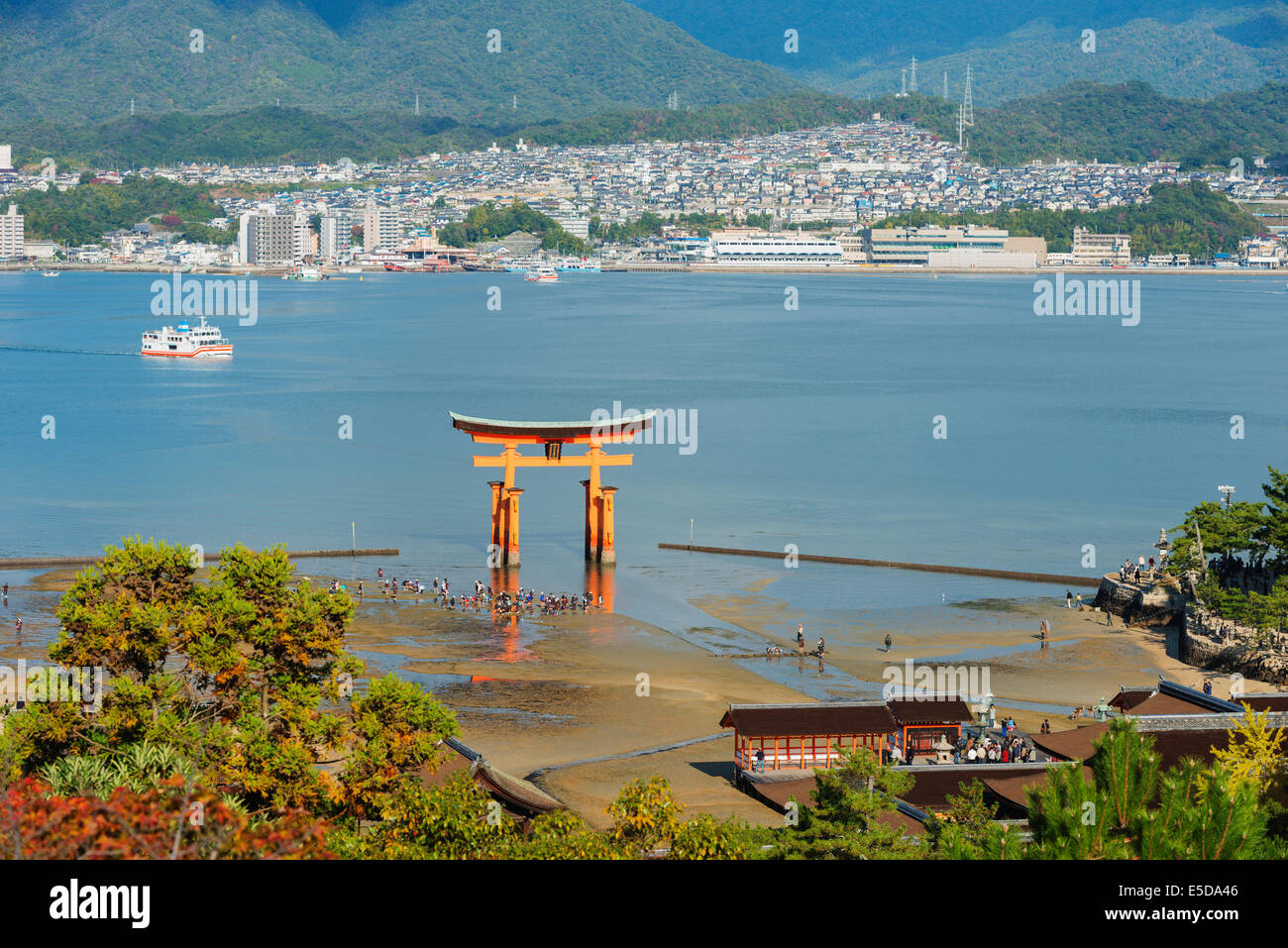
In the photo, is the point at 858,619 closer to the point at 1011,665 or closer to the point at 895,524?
the point at 1011,665

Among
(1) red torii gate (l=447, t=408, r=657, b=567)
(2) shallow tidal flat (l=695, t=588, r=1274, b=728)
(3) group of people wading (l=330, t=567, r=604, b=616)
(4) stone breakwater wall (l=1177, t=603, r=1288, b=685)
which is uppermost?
(1) red torii gate (l=447, t=408, r=657, b=567)

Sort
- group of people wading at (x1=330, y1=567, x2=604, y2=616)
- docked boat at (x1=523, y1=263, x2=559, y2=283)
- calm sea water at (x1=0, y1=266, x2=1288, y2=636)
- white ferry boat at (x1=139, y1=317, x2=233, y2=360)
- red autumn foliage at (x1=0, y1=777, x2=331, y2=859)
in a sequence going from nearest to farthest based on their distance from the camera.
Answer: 1. red autumn foliage at (x1=0, y1=777, x2=331, y2=859)
2. group of people wading at (x1=330, y1=567, x2=604, y2=616)
3. calm sea water at (x1=0, y1=266, x2=1288, y2=636)
4. white ferry boat at (x1=139, y1=317, x2=233, y2=360)
5. docked boat at (x1=523, y1=263, x2=559, y2=283)

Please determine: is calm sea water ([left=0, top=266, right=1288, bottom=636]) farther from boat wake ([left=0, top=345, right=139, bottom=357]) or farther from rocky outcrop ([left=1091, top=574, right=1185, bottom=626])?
rocky outcrop ([left=1091, top=574, right=1185, bottom=626])

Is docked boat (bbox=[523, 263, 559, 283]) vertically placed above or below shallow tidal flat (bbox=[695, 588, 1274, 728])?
above

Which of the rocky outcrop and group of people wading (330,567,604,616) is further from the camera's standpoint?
group of people wading (330,567,604,616)

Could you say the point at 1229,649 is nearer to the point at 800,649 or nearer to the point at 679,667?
the point at 800,649

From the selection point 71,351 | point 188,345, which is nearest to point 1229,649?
point 188,345

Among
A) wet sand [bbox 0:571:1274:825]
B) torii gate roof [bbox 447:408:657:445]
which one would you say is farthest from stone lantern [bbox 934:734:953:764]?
torii gate roof [bbox 447:408:657:445]
